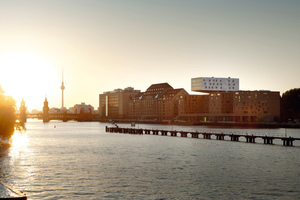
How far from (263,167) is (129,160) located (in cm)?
2345

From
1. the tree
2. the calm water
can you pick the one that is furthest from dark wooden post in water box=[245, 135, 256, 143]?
the tree

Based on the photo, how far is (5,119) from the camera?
7538 cm

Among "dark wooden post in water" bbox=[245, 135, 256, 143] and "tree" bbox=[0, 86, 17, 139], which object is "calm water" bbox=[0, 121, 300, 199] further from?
"dark wooden post in water" bbox=[245, 135, 256, 143]

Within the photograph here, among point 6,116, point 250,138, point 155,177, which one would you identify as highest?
point 6,116

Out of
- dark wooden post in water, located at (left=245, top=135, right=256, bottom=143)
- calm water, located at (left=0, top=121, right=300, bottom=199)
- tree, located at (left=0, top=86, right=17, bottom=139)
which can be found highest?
tree, located at (left=0, top=86, right=17, bottom=139)

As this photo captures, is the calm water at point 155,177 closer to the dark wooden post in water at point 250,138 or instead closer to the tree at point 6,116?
the tree at point 6,116

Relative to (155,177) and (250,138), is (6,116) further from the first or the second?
(250,138)

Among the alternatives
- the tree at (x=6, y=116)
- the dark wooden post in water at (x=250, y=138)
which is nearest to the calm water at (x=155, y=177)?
the tree at (x=6, y=116)

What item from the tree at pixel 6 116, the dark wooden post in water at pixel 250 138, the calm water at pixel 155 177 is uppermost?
the tree at pixel 6 116

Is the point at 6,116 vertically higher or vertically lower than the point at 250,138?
higher

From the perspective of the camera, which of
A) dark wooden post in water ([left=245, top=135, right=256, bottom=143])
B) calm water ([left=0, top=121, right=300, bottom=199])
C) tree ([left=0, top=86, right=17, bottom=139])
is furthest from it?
dark wooden post in water ([left=245, top=135, right=256, bottom=143])

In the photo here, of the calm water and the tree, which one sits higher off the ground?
the tree

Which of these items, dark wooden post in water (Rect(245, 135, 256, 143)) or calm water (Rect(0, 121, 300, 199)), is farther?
dark wooden post in water (Rect(245, 135, 256, 143))

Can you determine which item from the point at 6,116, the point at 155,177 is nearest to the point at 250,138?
the point at 155,177
